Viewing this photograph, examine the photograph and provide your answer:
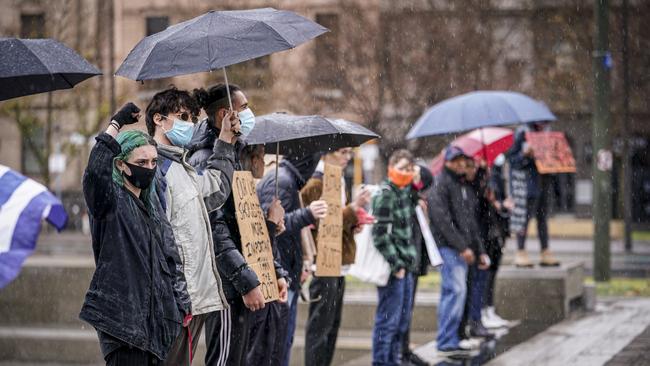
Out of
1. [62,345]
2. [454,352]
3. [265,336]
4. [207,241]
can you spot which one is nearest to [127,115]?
[207,241]

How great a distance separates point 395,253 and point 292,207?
6.69 feet

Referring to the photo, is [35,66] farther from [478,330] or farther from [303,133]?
[478,330]

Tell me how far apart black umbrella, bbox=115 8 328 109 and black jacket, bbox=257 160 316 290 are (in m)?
1.41

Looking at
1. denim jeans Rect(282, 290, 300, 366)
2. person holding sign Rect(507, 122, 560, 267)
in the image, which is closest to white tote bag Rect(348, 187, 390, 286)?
denim jeans Rect(282, 290, 300, 366)

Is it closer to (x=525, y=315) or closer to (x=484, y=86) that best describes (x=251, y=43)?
(x=525, y=315)

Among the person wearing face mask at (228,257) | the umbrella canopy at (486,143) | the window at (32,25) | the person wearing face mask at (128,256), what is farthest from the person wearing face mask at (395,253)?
the window at (32,25)

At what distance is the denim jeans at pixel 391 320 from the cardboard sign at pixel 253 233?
310 centimetres

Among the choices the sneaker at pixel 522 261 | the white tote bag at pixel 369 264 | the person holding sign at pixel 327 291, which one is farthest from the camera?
the sneaker at pixel 522 261

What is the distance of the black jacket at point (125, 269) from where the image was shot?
5395 millimetres

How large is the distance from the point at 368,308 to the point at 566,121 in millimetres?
29728

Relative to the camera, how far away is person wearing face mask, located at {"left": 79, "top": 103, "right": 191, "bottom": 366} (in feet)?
17.7

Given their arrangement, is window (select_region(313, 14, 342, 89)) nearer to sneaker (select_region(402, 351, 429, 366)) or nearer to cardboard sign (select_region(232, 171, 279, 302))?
sneaker (select_region(402, 351, 429, 366))

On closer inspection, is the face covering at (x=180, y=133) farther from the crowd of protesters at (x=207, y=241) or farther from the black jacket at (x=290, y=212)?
the black jacket at (x=290, y=212)

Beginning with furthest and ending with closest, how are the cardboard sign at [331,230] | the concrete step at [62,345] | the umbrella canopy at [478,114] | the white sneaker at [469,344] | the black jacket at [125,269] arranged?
the concrete step at [62,345] < the umbrella canopy at [478,114] < the white sneaker at [469,344] < the cardboard sign at [331,230] < the black jacket at [125,269]
